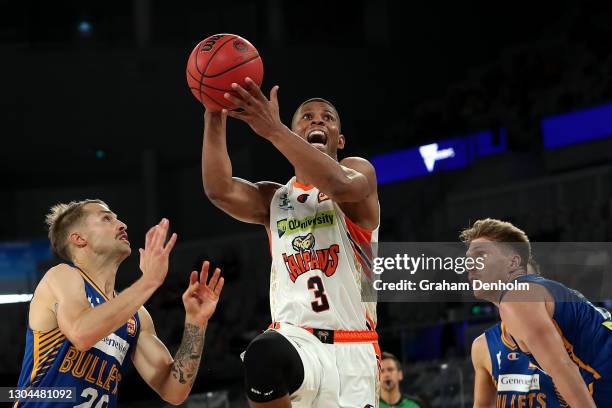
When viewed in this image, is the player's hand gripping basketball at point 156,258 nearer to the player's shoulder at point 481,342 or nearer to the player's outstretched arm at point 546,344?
the player's outstretched arm at point 546,344

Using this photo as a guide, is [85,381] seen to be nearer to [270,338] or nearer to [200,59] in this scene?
[270,338]

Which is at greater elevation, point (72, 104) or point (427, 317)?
point (72, 104)

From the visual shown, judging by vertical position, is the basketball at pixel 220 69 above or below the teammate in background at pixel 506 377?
above

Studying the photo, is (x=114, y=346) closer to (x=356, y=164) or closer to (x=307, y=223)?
(x=307, y=223)

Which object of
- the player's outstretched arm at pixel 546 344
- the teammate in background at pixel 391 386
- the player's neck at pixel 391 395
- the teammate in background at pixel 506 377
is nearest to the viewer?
the player's outstretched arm at pixel 546 344

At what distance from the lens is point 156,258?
3729 mm

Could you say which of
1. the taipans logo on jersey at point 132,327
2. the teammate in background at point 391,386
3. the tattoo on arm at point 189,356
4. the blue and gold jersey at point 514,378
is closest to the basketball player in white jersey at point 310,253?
the tattoo on arm at point 189,356

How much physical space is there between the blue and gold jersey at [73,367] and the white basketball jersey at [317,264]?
83 cm

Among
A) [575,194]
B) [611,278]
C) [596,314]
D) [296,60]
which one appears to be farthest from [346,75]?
[596,314]

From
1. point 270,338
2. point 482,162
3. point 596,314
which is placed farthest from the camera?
point 482,162

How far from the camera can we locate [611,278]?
7.91m

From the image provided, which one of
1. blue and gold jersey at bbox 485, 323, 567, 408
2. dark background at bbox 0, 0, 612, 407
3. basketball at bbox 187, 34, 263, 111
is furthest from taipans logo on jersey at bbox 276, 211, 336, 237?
dark background at bbox 0, 0, 612, 407

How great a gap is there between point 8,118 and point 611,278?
40.5ft

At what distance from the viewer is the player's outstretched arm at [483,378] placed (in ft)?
16.4
